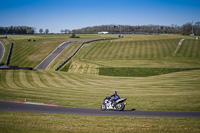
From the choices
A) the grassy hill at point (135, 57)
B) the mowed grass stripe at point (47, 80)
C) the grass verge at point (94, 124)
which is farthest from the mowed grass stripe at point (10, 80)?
the grass verge at point (94, 124)

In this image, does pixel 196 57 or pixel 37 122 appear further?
pixel 196 57

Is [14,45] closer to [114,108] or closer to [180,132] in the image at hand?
[114,108]

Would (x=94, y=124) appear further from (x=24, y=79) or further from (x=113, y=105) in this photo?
(x=24, y=79)

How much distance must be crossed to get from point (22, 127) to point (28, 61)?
233 feet

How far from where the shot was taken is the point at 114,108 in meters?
21.0

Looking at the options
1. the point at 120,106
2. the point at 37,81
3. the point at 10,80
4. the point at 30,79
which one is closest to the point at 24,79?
the point at 30,79

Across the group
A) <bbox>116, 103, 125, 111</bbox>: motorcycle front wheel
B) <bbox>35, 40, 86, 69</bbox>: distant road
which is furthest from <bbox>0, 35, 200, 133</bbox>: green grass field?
<bbox>35, 40, 86, 69</bbox>: distant road

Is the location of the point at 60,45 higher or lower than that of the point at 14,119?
higher

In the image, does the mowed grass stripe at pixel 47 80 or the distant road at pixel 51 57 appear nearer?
the mowed grass stripe at pixel 47 80

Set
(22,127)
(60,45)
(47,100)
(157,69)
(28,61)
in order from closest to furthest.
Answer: (22,127), (47,100), (157,69), (28,61), (60,45)

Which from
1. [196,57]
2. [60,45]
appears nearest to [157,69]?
[196,57]

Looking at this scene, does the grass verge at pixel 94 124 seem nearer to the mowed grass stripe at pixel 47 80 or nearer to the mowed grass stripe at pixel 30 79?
the mowed grass stripe at pixel 30 79

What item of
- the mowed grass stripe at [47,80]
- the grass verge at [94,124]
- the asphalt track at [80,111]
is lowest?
the mowed grass stripe at [47,80]

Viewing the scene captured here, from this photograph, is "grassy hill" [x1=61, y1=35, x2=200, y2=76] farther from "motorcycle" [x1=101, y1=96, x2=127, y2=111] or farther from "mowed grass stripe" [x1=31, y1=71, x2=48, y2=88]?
"motorcycle" [x1=101, y1=96, x2=127, y2=111]
